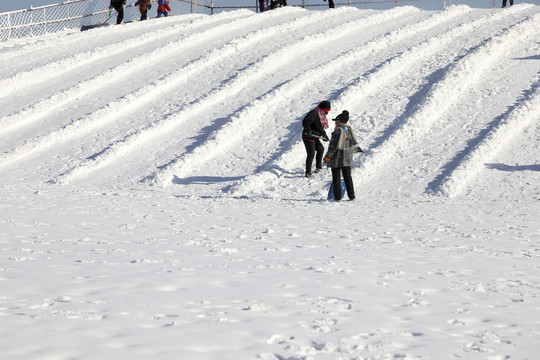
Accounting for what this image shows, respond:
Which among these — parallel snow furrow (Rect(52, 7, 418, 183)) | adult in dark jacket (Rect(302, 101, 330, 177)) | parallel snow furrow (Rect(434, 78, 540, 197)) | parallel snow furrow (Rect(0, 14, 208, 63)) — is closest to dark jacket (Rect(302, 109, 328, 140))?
adult in dark jacket (Rect(302, 101, 330, 177))

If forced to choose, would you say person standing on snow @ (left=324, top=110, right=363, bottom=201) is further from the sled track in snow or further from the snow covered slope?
the sled track in snow

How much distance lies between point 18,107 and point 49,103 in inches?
28.7

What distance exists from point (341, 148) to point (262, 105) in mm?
5218

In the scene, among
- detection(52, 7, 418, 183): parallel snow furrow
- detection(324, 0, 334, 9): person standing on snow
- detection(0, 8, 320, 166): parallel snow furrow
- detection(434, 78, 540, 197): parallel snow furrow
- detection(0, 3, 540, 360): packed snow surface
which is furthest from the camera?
detection(324, 0, 334, 9): person standing on snow

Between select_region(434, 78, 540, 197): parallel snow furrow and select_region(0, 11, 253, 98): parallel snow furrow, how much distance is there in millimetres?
10371

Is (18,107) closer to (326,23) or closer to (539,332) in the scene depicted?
(326,23)

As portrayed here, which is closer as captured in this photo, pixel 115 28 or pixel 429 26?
pixel 429 26

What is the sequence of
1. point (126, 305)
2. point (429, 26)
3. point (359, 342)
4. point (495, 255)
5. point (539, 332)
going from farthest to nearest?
point (429, 26) < point (495, 255) < point (126, 305) < point (539, 332) < point (359, 342)

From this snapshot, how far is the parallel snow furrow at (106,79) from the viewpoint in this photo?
15.9 metres

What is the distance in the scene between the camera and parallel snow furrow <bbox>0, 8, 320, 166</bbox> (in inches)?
570

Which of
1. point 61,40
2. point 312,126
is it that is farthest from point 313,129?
point 61,40

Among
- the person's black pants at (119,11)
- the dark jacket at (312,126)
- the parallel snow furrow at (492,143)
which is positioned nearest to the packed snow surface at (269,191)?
the parallel snow furrow at (492,143)

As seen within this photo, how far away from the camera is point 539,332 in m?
3.99

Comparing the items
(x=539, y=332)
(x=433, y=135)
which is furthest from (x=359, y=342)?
(x=433, y=135)
